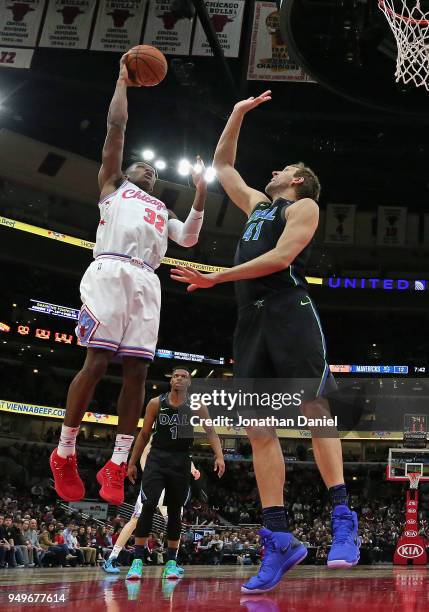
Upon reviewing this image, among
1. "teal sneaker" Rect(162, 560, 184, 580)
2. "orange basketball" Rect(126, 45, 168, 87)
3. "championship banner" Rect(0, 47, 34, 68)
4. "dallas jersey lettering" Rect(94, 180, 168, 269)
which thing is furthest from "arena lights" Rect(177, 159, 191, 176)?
"dallas jersey lettering" Rect(94, 180, 168, 269)

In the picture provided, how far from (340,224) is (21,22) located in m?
17.2

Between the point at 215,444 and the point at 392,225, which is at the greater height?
the point at 392,225

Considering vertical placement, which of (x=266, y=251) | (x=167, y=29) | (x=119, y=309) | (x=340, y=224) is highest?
(x=340, y=224)

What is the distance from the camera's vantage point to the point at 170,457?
7.15 metres

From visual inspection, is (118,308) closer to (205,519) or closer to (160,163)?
(160,163)

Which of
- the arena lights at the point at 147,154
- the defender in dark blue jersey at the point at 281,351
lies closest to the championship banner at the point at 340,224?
the arena lights at the point at 147,154

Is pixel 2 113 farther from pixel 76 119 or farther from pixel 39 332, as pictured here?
pixel 39 332

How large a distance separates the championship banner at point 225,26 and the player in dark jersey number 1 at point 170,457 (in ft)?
28.4

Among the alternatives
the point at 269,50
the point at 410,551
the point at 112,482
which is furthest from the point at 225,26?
Answer: the point at 410,551

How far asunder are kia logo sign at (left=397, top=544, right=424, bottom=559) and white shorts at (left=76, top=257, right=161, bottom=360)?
15849 mm

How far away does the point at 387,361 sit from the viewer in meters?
32.0

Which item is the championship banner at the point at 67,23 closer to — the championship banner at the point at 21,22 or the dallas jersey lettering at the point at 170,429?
the championship banner at the point at 21,22

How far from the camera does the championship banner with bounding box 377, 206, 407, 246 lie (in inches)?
1106

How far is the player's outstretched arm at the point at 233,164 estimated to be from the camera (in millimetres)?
5059
